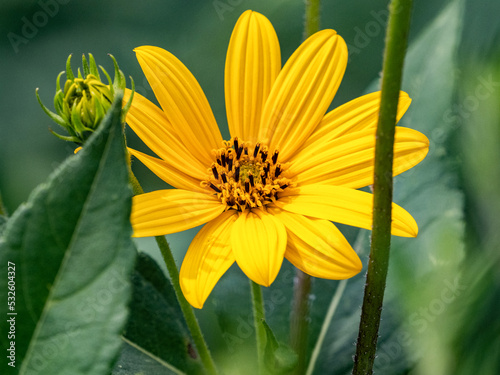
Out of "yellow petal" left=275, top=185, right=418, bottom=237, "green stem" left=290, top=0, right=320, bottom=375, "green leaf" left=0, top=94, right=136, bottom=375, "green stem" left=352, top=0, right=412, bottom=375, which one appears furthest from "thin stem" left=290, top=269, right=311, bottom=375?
"green leaf" left=0, top=94, right=136, bottom=375

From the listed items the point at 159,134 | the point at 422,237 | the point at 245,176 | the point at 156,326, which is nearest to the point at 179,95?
the point at 159,134

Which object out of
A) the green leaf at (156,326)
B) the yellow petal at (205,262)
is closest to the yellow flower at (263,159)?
the yellow petal at (205,262)

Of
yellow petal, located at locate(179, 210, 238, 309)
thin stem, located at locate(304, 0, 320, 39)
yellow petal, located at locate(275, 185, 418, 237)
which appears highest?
thin stem, located at locate(304, 0, 320, 39)

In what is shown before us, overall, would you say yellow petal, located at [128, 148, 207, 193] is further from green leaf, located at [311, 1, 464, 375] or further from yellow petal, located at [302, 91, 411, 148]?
green leaf, located at [311, 1, 464, 375]

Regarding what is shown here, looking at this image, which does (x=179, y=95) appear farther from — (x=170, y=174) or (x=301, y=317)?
(x=301, y=317)

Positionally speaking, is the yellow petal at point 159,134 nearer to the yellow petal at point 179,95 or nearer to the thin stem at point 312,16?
the yellow petal at point 179,95

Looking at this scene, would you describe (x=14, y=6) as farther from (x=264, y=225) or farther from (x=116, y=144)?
(x=116, y=144)

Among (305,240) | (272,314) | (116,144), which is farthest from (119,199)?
(272,314)

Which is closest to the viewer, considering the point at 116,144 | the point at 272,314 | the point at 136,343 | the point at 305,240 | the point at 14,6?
the point at 116,144
